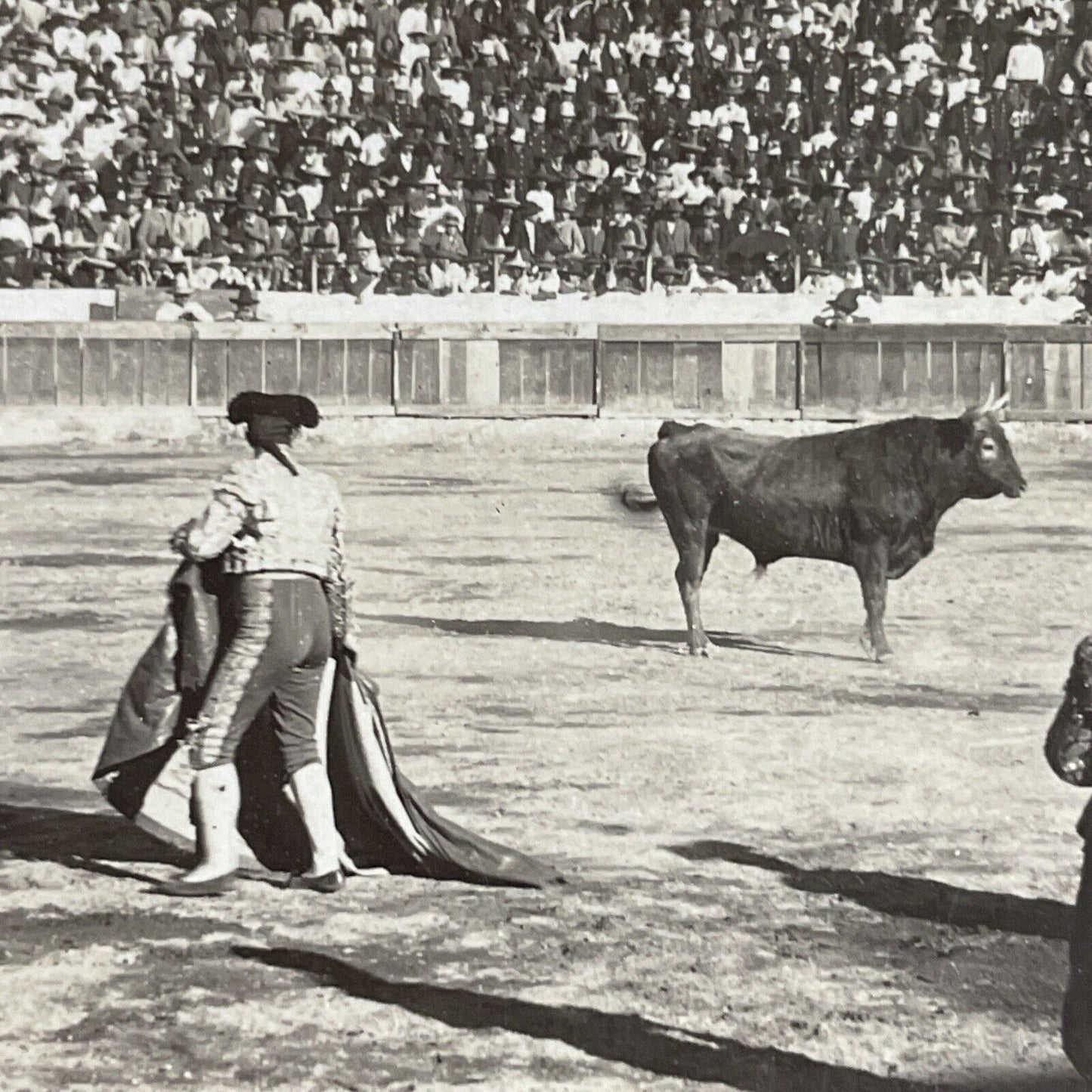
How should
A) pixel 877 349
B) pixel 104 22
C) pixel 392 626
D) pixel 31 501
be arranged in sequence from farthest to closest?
1. pixel 104 22
2. pixel 877 349
3. pixel 31 501
4. pixel 392 626

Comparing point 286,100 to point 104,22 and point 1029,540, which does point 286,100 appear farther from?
point 1029,540

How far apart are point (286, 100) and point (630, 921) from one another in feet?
54.8

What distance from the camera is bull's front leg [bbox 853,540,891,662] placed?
29.4 ft

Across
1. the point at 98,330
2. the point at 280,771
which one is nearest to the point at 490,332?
the point at 98,330

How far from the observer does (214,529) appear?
16.8ft

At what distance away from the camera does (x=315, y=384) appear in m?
17.0

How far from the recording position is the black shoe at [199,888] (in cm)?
541

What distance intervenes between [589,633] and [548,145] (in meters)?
12.2

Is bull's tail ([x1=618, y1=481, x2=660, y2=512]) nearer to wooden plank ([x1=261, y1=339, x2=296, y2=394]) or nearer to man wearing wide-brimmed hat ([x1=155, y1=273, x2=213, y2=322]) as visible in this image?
wooden plank ([x1=261, y1=339, x2=296, y2=394])

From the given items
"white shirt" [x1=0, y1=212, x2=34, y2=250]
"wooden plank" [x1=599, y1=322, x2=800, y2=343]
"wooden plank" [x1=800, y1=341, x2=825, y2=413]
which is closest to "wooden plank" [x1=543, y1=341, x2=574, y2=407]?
"wooden plank" [x1=599, y1=322, x2=800, y2=343]

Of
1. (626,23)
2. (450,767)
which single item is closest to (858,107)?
(626,23)

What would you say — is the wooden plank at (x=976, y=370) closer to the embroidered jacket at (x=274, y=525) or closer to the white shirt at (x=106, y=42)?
the white shirt at (x=106, y=42)

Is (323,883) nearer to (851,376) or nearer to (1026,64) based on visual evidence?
(851,376)

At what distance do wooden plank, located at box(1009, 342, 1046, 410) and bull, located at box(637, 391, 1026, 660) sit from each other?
7.79m
